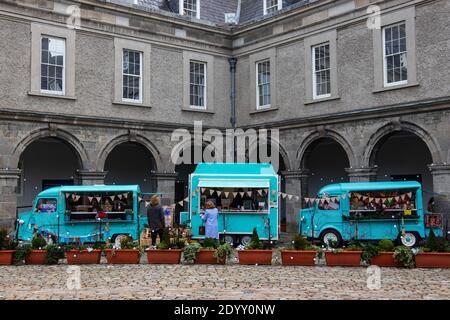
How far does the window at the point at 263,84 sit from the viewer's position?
2497 cm

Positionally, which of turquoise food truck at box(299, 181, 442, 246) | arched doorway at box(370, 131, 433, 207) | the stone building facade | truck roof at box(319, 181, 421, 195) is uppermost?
the stone building facade

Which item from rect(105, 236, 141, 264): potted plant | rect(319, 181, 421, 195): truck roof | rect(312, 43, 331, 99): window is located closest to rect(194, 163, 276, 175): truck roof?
rect(319, 181, 421, 195): truck roof

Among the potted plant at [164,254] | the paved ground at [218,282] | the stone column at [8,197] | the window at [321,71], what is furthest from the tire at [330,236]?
the stone column at [8,197]

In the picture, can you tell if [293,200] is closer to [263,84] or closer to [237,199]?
[237,199]

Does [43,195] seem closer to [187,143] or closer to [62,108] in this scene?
[62,108]

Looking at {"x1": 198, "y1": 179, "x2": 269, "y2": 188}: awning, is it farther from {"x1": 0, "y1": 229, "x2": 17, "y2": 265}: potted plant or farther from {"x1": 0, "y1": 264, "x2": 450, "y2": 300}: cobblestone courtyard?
{"x1": 0, "y1": 229, "x2": 17, "y2": 265}: potted plant

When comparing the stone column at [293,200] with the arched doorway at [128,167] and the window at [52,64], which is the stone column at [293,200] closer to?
the arched doorway at [128,167]

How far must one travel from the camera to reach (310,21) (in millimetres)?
22969

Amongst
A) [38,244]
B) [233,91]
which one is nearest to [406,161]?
[233,91]

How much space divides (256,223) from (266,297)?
9789 mm

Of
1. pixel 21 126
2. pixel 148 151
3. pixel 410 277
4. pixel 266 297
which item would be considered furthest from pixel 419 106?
pixel 21 126

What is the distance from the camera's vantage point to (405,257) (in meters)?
13.5

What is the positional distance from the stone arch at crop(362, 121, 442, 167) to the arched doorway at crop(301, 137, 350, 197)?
19.7 ft

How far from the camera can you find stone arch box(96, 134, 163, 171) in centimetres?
2230
